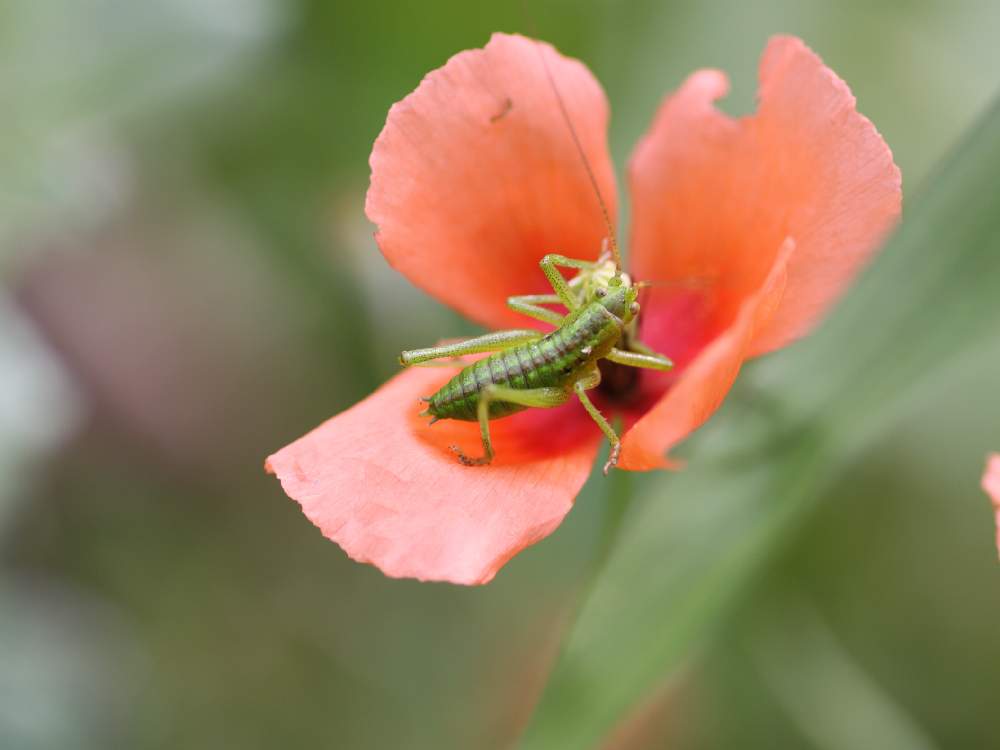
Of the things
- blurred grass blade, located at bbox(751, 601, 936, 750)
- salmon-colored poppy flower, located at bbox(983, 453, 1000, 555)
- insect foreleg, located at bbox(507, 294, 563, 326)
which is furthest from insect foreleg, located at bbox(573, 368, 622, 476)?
blurred grass blade, located at bbox(751, 601, 936, 750)

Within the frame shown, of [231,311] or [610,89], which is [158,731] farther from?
[610,89]

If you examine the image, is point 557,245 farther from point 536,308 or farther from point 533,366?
point 533,366

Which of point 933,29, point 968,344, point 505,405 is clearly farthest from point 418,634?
point 933,29

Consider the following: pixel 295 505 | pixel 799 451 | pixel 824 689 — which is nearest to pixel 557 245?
pixel 799 451

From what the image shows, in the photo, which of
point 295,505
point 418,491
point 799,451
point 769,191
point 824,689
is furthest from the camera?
point 295,505

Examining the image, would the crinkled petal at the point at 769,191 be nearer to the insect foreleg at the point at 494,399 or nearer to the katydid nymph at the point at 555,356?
the katydid nymph at the point at 555,356

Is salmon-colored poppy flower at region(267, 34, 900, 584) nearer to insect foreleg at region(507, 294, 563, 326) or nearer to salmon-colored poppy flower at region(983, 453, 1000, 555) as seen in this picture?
insect foreleg at region(507, 294, 563, 326)
